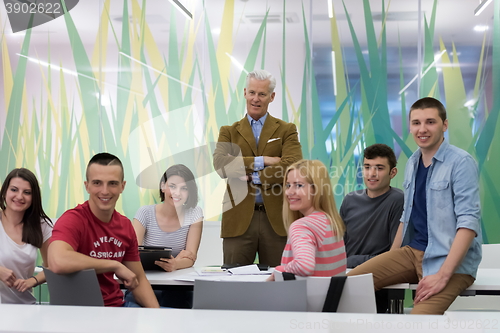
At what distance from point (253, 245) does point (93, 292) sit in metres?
1.45

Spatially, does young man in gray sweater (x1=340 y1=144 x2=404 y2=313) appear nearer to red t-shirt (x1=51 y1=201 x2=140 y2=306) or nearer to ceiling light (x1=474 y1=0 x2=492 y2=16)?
red t-shirt (x1=51 y1=201 x2=140 y2=306)

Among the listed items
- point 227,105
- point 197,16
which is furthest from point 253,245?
point 197,16

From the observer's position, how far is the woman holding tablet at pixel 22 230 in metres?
2.39

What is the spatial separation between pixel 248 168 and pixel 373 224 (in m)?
0.81

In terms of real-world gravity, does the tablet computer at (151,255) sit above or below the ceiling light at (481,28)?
below

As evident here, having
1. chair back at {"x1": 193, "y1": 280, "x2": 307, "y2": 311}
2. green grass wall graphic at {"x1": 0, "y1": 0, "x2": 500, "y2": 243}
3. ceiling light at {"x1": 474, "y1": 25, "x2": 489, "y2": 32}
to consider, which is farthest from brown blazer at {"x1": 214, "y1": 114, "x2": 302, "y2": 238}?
ceiling light at {"x1": 474, "y1": 25, "x2": 489, "y2": 32}

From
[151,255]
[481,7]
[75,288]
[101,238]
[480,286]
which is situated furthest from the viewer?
[481,7]

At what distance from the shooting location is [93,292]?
1.63 m

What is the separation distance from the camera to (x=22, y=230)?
8.14 ft

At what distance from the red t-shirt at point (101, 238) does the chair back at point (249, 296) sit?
2.84 feet

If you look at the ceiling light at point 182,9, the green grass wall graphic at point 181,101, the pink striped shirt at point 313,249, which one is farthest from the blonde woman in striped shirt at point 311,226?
the ceiling light at point 182,9

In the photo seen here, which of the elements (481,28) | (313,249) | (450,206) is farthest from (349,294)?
(481,28)

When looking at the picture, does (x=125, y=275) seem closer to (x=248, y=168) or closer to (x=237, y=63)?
(x=248, y=168)

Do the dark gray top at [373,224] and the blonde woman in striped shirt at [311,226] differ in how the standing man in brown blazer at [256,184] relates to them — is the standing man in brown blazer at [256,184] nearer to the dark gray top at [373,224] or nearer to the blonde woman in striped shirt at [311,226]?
the dark gray top at [373,224]
